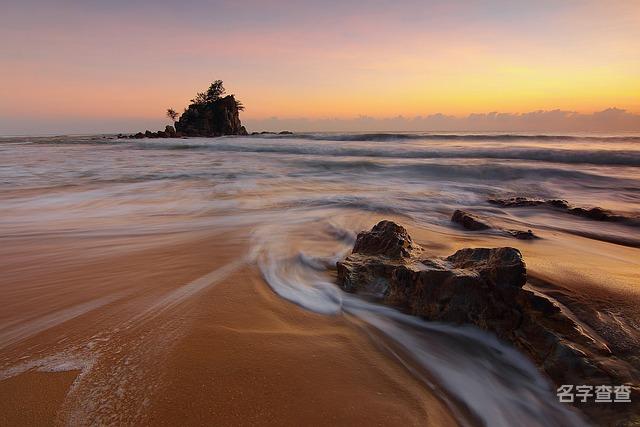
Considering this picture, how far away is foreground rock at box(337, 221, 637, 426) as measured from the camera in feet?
5.44

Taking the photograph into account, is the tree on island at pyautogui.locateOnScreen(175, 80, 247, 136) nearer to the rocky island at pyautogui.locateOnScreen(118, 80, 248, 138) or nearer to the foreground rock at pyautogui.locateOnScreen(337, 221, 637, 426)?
the rocky island at pyautogui.locateOnScreen(118, 80, 248, 138)

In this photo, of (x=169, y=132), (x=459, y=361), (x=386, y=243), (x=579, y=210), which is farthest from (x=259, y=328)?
(x=169, y=132)

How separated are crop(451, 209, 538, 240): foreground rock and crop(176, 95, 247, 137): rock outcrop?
56142 mm

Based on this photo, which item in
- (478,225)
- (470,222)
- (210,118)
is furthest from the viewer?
(210,118)

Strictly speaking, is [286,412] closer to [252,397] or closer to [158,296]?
[252,397]

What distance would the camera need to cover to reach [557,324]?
1844 mm

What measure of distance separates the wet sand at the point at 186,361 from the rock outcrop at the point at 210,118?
57.3 m

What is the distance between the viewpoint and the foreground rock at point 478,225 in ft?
13.1

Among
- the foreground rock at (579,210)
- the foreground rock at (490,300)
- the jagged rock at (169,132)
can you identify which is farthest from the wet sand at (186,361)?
the jagged rock at (169,132)

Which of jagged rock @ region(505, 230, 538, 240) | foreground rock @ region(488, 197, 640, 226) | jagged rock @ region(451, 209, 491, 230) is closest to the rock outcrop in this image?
foreground rock @ region(488, 197, 640, 226)

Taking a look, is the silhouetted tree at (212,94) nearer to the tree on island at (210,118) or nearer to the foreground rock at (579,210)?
the tree on island at (210,118)

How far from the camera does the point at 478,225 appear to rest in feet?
14.4

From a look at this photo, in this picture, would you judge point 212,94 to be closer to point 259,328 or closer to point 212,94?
point 212,94

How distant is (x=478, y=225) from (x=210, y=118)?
59415mm
